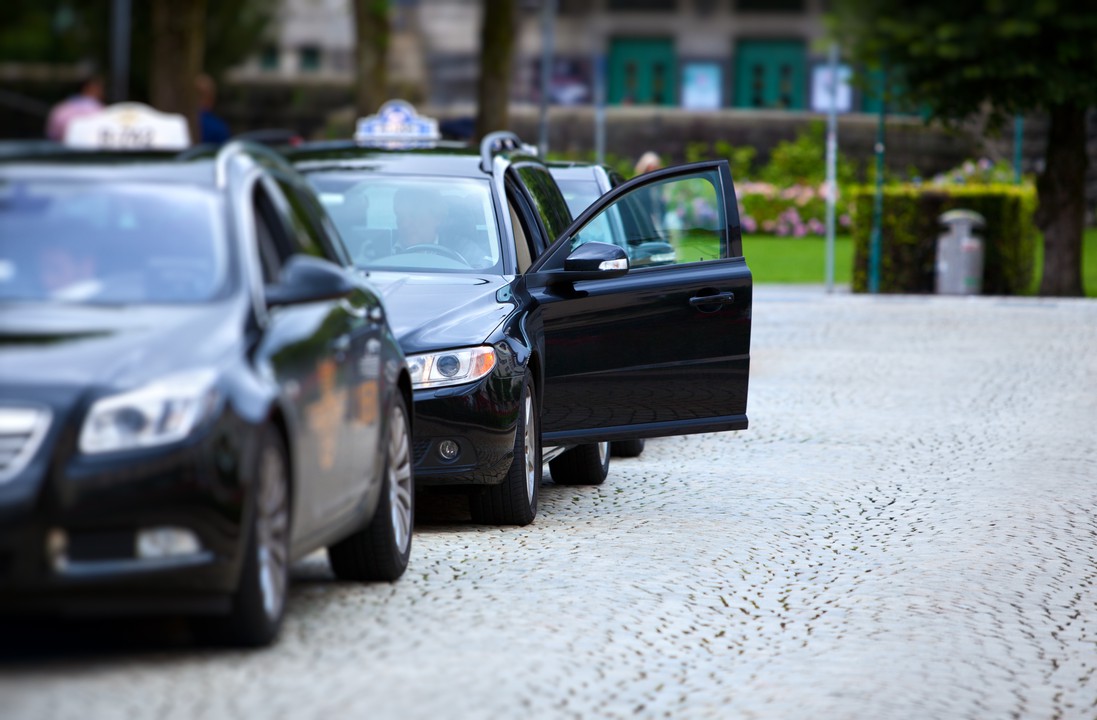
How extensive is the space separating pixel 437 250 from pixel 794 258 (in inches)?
1011

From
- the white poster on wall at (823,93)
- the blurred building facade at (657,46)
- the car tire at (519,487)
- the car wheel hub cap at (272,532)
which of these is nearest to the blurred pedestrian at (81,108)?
the car tire at (519,487)

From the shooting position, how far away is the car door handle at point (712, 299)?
9984mm

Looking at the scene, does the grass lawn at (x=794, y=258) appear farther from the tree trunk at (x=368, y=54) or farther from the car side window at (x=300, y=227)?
the car side window at (x=300, y=227)

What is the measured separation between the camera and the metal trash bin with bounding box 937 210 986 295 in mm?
26375

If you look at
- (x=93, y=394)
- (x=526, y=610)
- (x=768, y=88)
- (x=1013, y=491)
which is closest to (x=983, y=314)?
(x=1013, y=491)

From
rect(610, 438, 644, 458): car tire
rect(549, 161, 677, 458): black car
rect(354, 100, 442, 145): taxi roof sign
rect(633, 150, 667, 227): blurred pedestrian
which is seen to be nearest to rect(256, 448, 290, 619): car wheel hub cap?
rect(549, 161, 677, 458): black car

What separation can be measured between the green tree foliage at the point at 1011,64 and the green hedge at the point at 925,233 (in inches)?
20.8

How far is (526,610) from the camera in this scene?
716 cm

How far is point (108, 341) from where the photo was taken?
18.8 ft

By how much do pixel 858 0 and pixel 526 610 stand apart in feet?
64.4

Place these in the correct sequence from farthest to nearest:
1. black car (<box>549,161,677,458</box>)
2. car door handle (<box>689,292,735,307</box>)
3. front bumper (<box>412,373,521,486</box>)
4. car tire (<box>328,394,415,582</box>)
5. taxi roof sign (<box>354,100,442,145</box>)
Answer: taxi roof sign (<box>354,100,442,145</box>) < black car (<box>549,161,677,458</box>) < car door handle (<box>689,292,735,307</box>) < front bumper (<box>412,373,521,486</box>) < car tire (<box>328,394,415,582</box>)

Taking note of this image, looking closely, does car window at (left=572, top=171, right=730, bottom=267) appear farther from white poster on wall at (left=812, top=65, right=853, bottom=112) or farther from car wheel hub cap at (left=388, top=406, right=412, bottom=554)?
white poster on wall at (left=812, top=65, right=853, bottom=112)

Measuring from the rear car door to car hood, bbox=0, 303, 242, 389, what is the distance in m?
3.80

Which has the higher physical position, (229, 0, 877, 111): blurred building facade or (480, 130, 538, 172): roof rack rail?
(229, 0, 877, 111): blurred building facade
